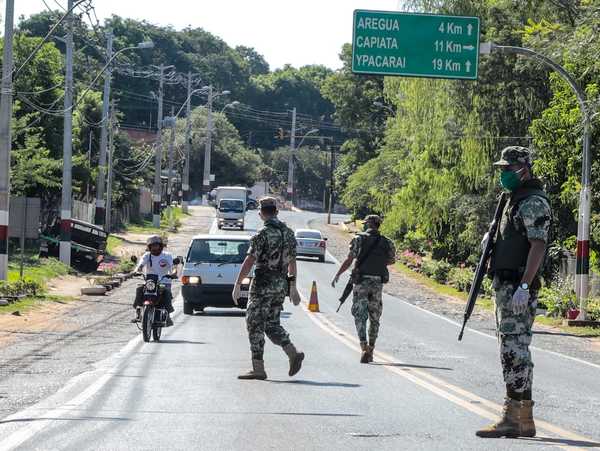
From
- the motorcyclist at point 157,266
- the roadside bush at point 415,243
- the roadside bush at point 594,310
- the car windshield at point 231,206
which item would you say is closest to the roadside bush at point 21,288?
the motorcyclist at point 157,266

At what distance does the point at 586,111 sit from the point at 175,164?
99669mm

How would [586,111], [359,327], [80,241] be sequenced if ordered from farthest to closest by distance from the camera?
[80,241] < [586,111] < [359,327]

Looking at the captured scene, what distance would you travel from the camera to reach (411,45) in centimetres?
2588

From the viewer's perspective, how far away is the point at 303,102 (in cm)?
15000

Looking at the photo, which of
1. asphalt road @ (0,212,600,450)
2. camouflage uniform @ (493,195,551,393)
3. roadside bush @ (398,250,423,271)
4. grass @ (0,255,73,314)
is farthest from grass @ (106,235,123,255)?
camouflage uniform @ (493,195,551,393)

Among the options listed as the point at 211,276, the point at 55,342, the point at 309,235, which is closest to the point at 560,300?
the point at 211,276

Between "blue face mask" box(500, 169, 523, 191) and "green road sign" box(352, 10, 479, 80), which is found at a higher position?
"green road sign" box(352, 10, 479, 80)

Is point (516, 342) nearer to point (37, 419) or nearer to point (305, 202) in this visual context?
point (37, 419)

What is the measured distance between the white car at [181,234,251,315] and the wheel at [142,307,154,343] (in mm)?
6210

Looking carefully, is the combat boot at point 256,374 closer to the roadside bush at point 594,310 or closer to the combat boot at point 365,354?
the combat boot at point 365,354

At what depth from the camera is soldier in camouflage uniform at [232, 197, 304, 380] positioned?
12.4 meters

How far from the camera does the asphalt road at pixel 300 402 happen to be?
8375 mm

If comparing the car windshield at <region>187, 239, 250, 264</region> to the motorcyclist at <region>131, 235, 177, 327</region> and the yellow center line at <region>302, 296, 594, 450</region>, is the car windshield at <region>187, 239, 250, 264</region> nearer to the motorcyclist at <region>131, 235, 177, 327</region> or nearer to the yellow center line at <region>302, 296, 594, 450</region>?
the motorcyclist at <region>131, 235, 177, 327</region>

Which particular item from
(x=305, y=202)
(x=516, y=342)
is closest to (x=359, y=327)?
(x=516, y=342)
